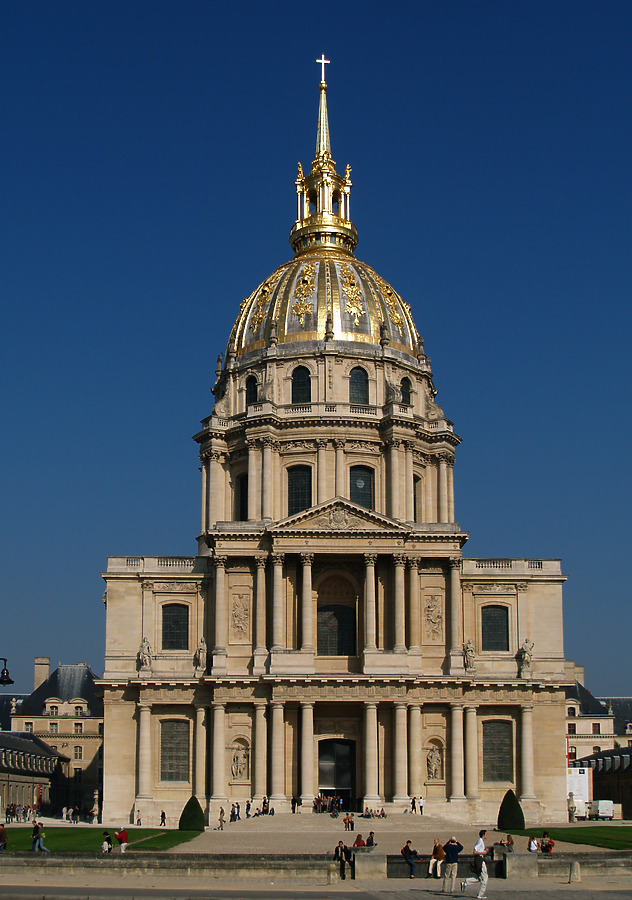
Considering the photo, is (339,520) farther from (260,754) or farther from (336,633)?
(260,754)

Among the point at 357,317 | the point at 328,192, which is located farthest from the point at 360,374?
the point at 328,192

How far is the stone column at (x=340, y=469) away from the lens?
76.8 m

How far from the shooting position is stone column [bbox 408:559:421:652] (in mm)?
68250

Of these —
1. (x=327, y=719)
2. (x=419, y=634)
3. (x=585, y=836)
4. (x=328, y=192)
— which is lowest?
(x=585, y=836)

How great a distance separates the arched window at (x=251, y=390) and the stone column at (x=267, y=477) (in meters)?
5.22

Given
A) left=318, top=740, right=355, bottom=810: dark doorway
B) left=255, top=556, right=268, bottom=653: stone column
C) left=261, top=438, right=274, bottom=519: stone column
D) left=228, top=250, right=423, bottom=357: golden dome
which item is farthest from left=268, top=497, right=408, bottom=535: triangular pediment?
left=228, top=250, right=423, bottom=357: golden dome

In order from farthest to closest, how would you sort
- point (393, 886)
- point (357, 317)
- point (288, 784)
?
point (357, 317), point (288, 784), point (393, 886)

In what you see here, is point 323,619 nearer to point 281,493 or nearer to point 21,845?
point 281,493

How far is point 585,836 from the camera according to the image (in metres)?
52.7

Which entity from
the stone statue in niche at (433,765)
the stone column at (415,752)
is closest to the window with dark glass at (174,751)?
the stone column at (415,752)

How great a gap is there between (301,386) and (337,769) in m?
25.0

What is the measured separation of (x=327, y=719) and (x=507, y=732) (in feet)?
32.6

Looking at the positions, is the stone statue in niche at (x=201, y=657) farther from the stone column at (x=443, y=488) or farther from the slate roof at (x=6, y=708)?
the slate roof at (x=6, y=708)

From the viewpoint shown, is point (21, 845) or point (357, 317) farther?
point (357, 317)
